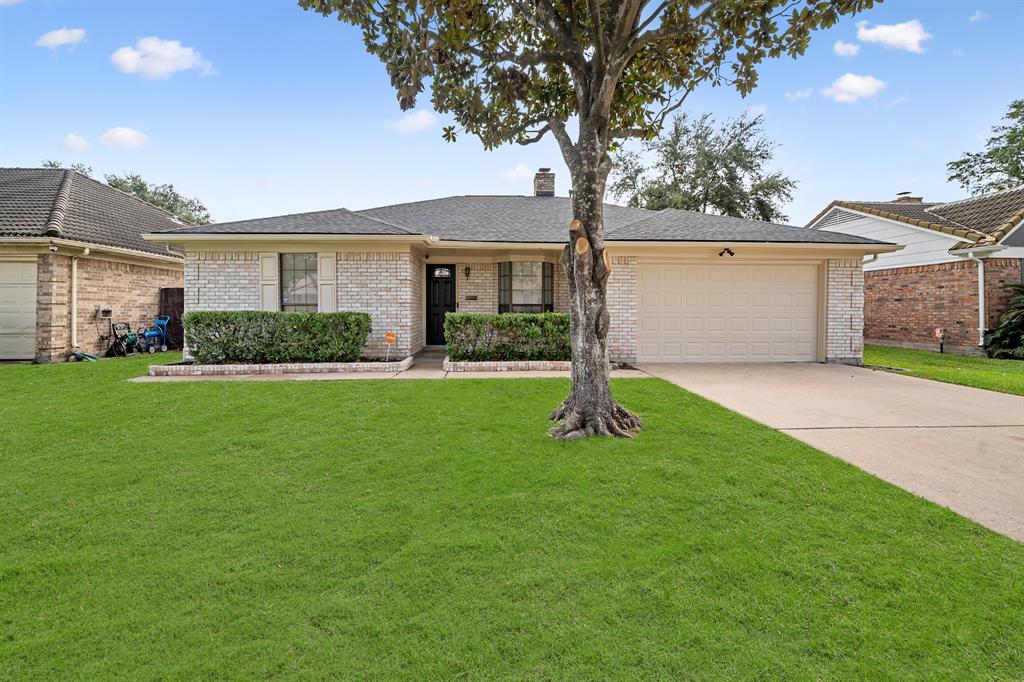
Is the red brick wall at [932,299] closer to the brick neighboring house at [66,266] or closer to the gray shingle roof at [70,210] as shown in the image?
the gray shingle roof at [70,210]

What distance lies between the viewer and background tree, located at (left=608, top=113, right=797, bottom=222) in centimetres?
2588

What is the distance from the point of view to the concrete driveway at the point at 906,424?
3.65 metres

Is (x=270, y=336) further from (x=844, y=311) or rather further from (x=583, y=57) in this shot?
(x=844, y=311)

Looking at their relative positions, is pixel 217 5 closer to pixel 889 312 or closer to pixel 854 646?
pixel 854 646

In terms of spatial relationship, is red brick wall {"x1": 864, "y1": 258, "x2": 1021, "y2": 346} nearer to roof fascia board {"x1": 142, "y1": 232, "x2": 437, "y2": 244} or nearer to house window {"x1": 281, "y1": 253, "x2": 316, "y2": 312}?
roof fascia board {"x1": 142, "y1": 232, "x2": 437, "y2": 244}

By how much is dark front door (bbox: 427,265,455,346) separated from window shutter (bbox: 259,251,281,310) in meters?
3.63

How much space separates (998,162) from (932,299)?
20.6m

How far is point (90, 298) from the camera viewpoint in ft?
39.7

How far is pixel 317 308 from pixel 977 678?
34.6 feet

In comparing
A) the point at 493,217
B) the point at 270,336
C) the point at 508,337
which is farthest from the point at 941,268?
the point at 270,336

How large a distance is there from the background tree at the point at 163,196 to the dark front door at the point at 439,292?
2609 cm

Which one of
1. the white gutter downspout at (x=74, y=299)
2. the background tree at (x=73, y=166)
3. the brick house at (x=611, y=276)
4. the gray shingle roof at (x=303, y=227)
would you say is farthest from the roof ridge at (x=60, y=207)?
the background tree at (x=73, y=166)

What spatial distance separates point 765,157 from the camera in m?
26.1

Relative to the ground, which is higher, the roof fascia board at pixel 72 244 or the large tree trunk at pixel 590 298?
the roof fascia board at pixel 72 244
